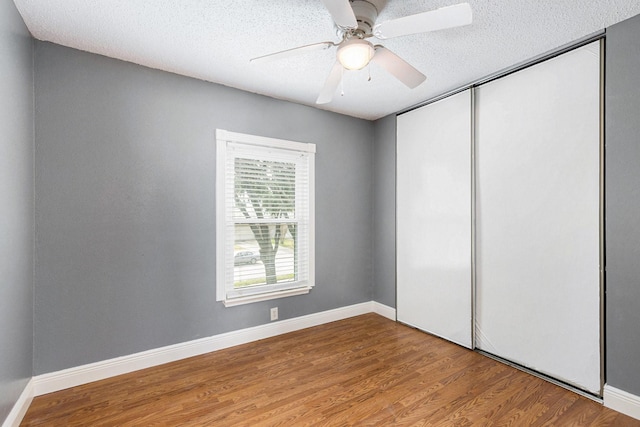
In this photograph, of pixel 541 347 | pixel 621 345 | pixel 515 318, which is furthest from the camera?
pixel 515 318

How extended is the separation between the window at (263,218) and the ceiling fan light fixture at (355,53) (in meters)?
1.54

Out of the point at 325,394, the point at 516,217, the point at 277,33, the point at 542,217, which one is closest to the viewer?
the point at 277,33

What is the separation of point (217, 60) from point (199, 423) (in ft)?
8.38

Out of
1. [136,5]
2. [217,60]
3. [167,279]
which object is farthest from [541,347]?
[136,5]

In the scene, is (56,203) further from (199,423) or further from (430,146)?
(430,146)

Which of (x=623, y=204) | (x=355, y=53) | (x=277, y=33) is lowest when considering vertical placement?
(x=623, y=204)

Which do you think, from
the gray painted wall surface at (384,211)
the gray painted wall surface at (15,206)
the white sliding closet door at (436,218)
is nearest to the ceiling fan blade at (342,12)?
the gray painted wall surface at (15,206)

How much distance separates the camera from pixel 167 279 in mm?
2674

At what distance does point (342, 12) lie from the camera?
1.47 metres

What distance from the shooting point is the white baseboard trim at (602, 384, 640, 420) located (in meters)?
1.93

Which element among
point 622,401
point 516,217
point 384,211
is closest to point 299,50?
point 516,217

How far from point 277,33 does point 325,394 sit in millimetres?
2511

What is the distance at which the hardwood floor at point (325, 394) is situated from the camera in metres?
1.95

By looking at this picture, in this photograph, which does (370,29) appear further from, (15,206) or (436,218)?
(15,206)
